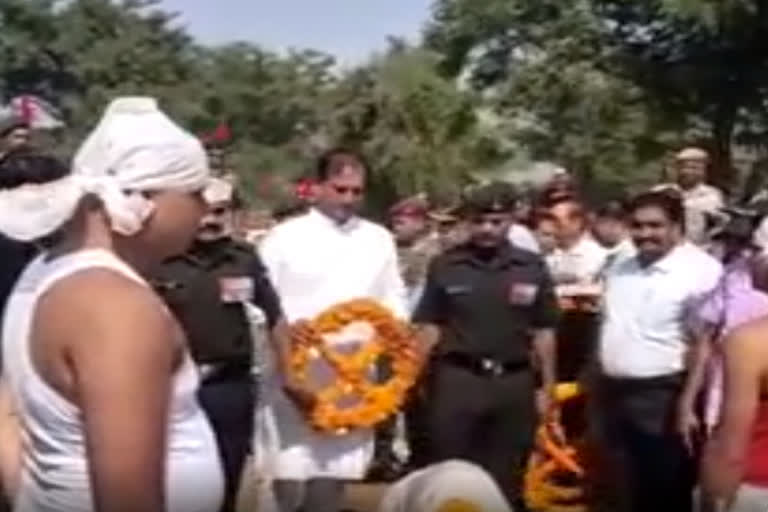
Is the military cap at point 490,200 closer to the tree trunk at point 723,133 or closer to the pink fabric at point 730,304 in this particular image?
the pink fabric at point 730,304

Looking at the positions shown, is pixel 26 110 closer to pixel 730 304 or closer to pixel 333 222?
pixel 333 222

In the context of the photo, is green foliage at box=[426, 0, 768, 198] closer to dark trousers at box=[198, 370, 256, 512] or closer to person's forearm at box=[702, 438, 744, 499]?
dark trousers at box=[198, 370, 256, 512]

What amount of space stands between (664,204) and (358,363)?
155 centimetres

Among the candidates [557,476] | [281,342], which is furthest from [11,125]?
[557,476]

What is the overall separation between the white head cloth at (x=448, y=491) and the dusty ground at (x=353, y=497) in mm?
6337

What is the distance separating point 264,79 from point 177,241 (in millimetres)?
66668

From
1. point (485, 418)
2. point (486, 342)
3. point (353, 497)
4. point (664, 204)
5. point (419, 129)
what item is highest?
point (419, 129)

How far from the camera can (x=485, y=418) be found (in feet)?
34.3

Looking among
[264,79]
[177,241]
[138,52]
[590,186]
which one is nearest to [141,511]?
[177,241]

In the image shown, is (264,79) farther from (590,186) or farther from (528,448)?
(528,448)

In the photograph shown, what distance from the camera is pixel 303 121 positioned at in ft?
212

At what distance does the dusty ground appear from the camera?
1177 centimetres

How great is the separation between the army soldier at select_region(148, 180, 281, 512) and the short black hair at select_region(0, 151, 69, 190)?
481 centimetres

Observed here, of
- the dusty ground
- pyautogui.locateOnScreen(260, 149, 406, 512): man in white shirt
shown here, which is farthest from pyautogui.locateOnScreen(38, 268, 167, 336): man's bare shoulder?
the dusty ground
